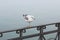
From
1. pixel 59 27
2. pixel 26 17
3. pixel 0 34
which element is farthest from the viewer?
pixel 26 17

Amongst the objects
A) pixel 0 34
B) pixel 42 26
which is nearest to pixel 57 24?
pixel 42 26

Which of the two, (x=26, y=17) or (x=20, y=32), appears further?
(x=26, y=17)

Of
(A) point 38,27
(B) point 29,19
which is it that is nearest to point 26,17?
(B) point 29,19

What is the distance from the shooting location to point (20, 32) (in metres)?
5.32

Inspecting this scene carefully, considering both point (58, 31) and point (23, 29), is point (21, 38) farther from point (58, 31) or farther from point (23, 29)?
point (58, 31)

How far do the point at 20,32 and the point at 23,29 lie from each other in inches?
4.1

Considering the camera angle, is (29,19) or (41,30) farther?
(29,19)

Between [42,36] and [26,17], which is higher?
[26,17]

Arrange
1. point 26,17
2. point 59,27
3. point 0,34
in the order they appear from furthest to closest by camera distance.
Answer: point 26,17 < point 59,27 < point 0,34

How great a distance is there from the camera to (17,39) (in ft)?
17.7

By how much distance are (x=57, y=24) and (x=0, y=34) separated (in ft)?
4.93

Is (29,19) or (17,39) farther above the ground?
(29,19)

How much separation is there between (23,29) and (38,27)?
0.39 metres

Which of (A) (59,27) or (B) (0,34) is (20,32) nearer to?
(B) (0,34)
